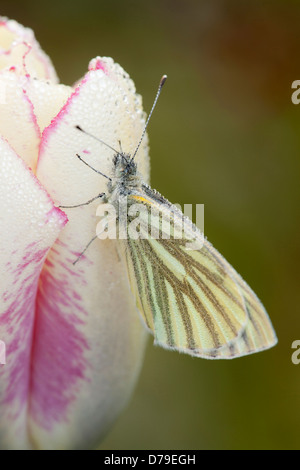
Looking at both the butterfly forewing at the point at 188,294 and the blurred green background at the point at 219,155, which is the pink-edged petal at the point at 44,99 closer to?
the butterfly forewing at the point at 188,294

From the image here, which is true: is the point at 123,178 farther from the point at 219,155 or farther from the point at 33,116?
the point at 219,155

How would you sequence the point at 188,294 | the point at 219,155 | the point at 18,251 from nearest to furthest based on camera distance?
the point at 18,251, the point at 188,294, the point at 219,155

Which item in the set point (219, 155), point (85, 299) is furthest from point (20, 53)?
point (219, 155)

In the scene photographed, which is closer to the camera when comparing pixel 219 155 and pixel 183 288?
pixel 183 288

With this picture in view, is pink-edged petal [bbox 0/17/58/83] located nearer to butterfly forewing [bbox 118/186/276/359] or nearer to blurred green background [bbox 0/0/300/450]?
butterfly forewing [bbox 118/186/276/359]

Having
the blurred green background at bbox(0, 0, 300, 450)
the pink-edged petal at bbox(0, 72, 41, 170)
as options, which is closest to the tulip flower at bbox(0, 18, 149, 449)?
the pink-edged petal at bbox(0, 72, 41, 170)

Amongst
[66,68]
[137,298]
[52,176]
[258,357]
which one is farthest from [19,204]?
[66,68]

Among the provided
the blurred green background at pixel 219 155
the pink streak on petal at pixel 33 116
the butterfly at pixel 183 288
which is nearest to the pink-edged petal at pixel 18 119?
the pink streak on petal at pixel 33 116
